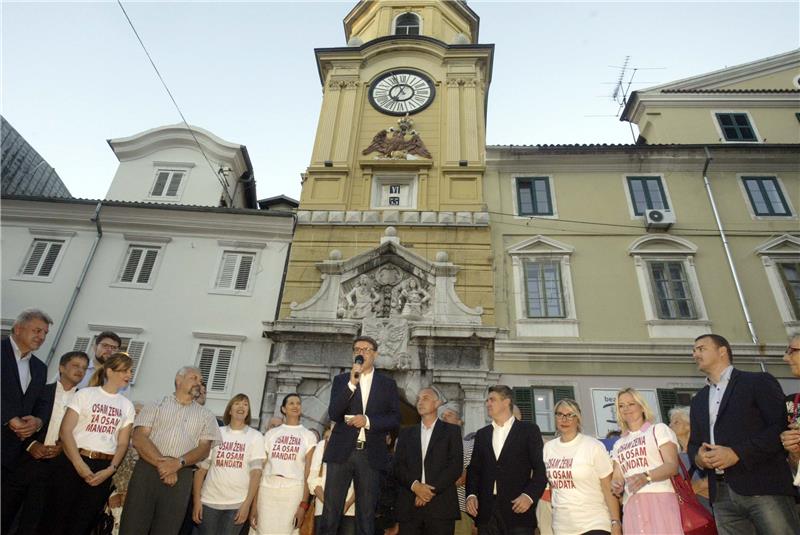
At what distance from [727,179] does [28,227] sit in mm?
20729

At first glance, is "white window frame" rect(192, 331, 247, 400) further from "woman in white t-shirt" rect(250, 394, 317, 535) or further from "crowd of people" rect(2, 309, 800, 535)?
"crowd of people" rect(2, 309, 800, 535)

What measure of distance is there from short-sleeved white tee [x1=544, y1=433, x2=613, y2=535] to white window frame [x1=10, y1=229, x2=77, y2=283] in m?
14.4

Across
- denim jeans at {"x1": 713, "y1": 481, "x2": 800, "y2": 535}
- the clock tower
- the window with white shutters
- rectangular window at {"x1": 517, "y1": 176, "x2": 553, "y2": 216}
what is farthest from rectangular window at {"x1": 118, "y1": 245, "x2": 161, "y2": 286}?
denim jeans at {"x1": 713, "y1": 481, "x2": 800, "y2": 535}

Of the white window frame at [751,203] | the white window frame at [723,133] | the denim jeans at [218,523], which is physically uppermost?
the white window frame at [723,133]

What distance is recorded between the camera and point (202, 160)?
16.9 meters

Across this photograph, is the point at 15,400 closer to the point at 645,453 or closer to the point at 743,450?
the point at 645,453

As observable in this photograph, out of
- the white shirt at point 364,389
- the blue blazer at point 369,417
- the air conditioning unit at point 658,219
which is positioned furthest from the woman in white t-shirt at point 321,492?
the air conditioning unit at point 658,219

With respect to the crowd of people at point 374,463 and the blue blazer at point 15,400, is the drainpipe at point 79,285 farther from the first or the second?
the crowd of people at point 374,463

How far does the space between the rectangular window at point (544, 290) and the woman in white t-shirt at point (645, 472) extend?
7.89 m

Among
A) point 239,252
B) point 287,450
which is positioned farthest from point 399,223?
point 287,450

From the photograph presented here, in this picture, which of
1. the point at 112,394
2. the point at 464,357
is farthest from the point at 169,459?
the point at 464,357

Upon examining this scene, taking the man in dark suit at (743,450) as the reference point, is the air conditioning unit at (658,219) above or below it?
above

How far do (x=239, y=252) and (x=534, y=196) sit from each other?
8.86 metres

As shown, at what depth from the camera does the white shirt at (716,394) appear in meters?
4.59
